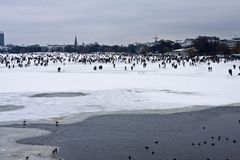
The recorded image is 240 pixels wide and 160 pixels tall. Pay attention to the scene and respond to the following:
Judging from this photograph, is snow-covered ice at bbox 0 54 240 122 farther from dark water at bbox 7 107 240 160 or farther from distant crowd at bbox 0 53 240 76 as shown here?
distant crowd at bbox 0 53 240 76

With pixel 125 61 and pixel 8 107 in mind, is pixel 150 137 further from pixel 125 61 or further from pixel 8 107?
pixel 125 61

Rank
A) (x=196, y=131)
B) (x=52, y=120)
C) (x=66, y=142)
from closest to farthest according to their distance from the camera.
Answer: (x=66, y=142)
(x=196, y=131)
(x=52, y=120)

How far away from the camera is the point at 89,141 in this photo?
607 inches

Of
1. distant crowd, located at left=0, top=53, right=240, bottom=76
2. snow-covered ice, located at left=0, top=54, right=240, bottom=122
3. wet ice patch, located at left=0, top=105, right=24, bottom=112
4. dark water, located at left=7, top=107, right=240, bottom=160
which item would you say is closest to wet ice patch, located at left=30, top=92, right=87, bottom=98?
snow-covered ice, located at left=0, top=54, right=240, bottom=122

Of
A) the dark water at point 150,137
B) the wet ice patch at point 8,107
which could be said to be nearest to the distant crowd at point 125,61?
the wet ice patch at point 8,107

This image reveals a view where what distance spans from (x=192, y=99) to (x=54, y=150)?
15134mm

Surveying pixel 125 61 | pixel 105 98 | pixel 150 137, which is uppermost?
pixel 125 61

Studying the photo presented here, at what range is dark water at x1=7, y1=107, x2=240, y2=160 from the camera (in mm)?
13305

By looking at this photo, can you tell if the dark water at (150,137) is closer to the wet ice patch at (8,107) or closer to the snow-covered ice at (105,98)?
the snow-covered ice at (105,98)

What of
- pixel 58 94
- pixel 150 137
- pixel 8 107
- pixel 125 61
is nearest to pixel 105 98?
pixel 58 94

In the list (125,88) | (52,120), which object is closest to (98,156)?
(52,120)

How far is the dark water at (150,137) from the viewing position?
43.7 feet

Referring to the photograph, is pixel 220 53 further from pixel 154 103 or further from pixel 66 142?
pixel 66 142

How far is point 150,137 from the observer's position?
15.9 metres
